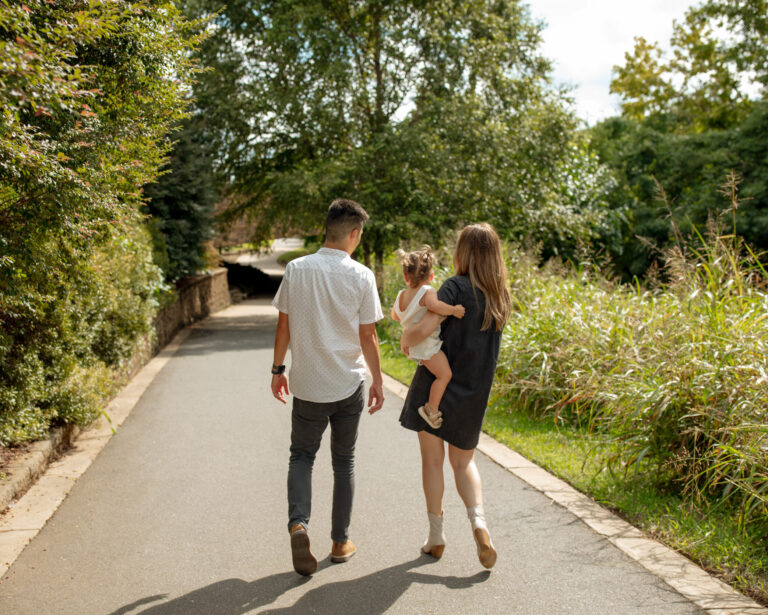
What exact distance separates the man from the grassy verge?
182 centimetres

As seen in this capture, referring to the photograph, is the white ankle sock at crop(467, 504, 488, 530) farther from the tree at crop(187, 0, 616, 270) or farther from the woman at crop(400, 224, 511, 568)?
the tree at crop(187, 0, 616, 270)

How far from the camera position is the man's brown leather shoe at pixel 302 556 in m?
3.71

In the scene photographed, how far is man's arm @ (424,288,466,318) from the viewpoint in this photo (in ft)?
12.5

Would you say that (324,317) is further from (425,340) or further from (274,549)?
(274,549)

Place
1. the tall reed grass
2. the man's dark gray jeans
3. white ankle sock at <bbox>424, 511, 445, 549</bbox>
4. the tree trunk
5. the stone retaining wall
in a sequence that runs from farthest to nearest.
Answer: the tree trunk, the stone retaining wall, the tall reed grass, white ankle sock at <bbox>424, 511, 445, 549</bbox>, the man's dark gray jeans

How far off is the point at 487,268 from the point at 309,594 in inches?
73.0

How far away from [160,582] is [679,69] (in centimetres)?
3608

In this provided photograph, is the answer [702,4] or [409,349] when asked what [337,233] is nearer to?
[409,349]

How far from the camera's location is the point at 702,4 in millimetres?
30484

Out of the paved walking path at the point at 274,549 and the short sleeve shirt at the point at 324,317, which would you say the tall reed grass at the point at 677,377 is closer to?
the paved walking path at the point at 274,549

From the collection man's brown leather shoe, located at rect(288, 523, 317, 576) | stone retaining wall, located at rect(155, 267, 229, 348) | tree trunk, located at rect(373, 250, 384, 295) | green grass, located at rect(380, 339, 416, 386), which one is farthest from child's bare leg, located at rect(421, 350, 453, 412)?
tree trunk, located at rect(373, 250, 384, 295)

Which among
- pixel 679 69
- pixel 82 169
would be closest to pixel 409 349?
pixel 82 169

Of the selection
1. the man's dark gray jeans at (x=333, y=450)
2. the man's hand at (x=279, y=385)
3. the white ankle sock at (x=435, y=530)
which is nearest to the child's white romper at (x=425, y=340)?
the man's dark gray jeans at (x=333, y=450)

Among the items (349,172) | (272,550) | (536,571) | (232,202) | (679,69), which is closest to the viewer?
(536,571)
